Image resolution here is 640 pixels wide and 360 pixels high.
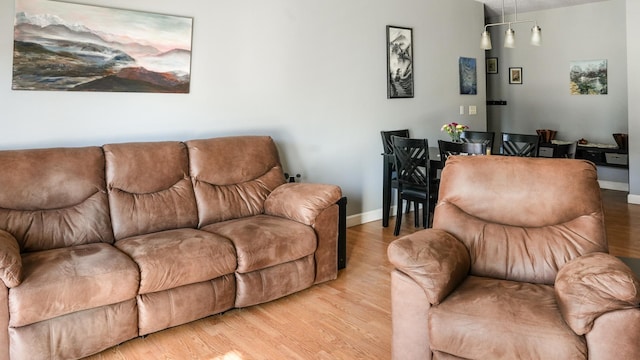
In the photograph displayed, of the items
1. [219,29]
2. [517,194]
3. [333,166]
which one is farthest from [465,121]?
[517,194]

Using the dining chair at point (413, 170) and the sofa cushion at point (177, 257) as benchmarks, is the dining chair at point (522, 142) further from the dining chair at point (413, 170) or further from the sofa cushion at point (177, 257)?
the sofa cushion at point (177, 257)

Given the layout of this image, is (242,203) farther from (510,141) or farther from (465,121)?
(465,121)

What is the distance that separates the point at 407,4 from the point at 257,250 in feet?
12.2

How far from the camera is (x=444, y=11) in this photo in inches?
225

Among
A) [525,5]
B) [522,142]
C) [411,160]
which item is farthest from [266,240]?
[525,5]

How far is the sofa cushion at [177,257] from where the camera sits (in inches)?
97.3

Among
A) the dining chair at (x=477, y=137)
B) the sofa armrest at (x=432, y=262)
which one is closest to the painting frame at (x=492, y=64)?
the dining chair at (x=477, y=137)

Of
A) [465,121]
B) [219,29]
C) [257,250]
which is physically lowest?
[257,250]

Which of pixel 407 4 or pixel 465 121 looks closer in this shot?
pixel 407 4

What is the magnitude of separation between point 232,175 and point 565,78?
18.5ft

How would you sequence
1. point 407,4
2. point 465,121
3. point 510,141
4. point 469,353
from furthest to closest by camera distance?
point 465,121
point 407,4
point 510,141
point 469,353

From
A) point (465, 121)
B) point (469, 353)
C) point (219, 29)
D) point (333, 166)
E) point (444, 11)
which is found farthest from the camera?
point (465, 121)

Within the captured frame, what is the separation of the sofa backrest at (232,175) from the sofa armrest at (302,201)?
6.2 inches

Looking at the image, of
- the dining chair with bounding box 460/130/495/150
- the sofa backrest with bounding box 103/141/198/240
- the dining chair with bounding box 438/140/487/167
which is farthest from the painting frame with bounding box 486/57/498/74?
the sofa backrest with bounding box 103/141/198/240
